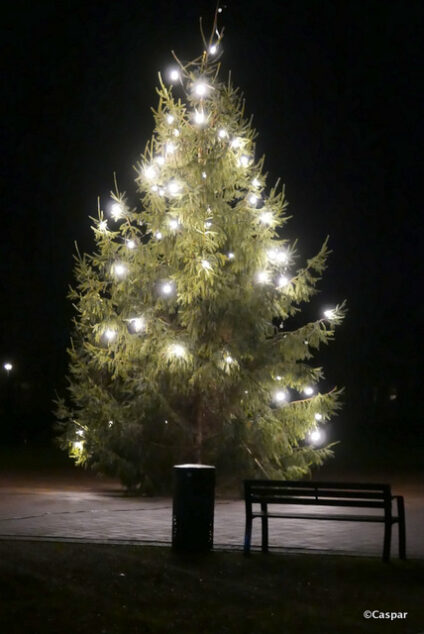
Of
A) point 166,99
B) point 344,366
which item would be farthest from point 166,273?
point 344,366

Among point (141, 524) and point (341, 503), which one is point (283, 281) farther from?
point (341, 503)

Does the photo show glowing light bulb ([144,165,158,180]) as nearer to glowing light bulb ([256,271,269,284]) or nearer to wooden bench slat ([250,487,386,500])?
glowing light bulb ([256,271,269,284])

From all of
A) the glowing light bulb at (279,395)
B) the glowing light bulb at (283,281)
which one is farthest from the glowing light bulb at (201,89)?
the glowing light bulb at (279,395)

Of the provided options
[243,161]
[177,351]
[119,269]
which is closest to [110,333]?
[119,269]

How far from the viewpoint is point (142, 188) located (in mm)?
19875

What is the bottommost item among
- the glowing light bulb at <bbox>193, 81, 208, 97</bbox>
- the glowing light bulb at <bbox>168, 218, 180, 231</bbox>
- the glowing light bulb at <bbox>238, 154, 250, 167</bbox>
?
the glowing light bulb at <bbox>168, 218, 180, 231</bbox>

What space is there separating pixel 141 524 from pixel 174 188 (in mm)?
7880

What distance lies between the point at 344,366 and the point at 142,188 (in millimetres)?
54872

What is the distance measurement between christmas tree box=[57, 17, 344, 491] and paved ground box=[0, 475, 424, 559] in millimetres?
1547

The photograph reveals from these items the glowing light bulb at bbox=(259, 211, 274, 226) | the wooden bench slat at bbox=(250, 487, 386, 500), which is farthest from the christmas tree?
the wooden bench slat at bbox=(250, 487, 386, 500)

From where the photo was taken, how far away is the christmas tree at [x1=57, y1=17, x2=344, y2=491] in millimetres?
19328

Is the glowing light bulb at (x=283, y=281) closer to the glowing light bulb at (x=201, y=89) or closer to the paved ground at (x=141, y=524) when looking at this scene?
the glowing light bulb at (x=201, y=89)

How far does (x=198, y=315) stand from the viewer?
19359 mm

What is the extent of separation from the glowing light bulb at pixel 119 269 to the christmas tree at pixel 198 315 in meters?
0.03
